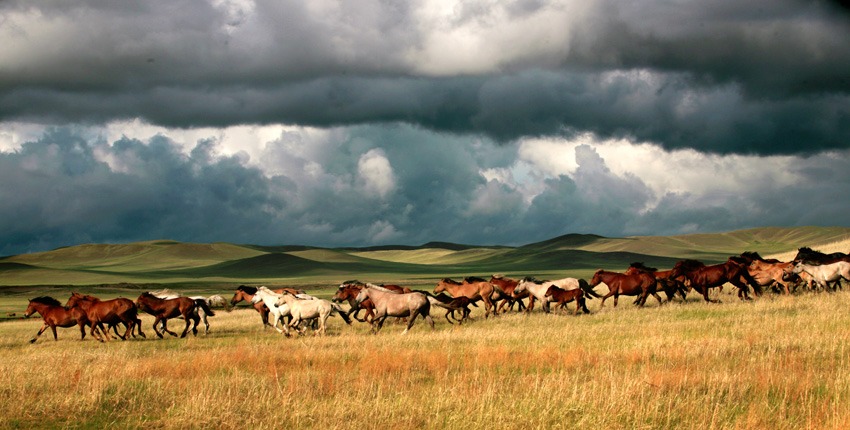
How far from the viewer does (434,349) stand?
1766 centimetres

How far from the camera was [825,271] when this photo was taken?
2989 cm

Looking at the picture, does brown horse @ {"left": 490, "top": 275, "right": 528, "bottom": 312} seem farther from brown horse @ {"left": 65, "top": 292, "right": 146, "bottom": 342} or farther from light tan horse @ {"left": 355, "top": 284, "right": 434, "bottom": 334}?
brown horse @ {"left": 65, "top": 292, "right": 146, "bottom": 342}

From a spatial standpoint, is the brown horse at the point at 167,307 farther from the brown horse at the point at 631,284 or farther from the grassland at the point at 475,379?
the brown horse at the point at 631,284

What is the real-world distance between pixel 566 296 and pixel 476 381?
52.2 ft

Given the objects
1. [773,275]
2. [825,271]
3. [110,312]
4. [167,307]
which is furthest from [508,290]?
[110,312]

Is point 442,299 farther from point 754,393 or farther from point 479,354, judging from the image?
point 754,393

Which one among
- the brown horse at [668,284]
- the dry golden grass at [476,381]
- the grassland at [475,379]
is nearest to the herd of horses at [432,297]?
the brown horse at [668,284]

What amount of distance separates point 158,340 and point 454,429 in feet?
55.8

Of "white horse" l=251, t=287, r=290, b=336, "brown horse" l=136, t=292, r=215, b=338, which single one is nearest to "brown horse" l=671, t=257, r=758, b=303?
"white horse" l=251, t=287, r=290, b=336

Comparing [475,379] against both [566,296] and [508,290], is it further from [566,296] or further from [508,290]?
[508,290]

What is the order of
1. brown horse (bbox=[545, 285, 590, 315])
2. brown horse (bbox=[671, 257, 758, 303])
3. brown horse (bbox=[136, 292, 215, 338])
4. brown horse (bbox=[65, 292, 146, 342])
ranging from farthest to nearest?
brown horse (bbox=[671, 257, 758, 303])
brown horse (bbox=[545, 285, 590, 315])
brown horse (bbox=[136, 292, 215, 338])
brown horse (bbox=[65, 292, 146, 342])

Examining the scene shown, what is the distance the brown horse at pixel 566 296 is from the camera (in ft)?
90.3

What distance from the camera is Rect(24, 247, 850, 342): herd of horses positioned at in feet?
80.1

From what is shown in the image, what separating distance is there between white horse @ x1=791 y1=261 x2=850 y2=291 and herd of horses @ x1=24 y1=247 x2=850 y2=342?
34 millimetres
